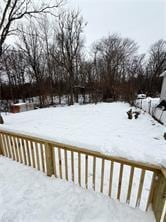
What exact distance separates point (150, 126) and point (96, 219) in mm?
4995

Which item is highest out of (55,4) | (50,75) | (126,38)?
(126,38)

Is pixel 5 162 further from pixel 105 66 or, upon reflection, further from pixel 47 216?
pixel 105 66

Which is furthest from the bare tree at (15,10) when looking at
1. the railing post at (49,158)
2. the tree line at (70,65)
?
the railing post at (49,158)

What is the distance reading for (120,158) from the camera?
1.75 metres

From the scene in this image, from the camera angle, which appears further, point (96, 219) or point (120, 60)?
point (120, 60)

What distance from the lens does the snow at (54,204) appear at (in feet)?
5.79

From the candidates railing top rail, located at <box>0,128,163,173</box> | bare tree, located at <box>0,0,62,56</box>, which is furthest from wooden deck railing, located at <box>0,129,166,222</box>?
bare tree, located at <box>0,0,62,56</box>

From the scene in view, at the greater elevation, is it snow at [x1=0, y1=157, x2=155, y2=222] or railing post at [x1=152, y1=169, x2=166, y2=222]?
railing post at [x1=152, y1=169, x2=166, y2=222]

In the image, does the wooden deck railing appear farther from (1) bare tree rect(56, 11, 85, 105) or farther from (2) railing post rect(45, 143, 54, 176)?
(1) bare tree rect(56, 11, 85, 105)

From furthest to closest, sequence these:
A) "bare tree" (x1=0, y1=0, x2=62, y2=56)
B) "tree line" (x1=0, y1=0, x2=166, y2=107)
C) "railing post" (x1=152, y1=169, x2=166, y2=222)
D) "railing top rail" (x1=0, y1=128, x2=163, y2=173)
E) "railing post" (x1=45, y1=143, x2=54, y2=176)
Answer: "tree line" (x1=0, y1=0, x2=166, y2=107) < "bare tree" (x1=0, y1=0, x2=62, y2=56) < "railing post" (x1=45, y1=143, x2=54, y2=176) < "railing top rail" (x1=0, y1=128, x2=163, y2=173) < "railing post" (x1=152, y1=169, x2=166, y2=222)

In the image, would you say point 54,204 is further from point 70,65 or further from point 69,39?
point 69,39

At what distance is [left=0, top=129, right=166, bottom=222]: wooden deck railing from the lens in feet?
5.19

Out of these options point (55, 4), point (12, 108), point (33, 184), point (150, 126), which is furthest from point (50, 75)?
point (33, 184)

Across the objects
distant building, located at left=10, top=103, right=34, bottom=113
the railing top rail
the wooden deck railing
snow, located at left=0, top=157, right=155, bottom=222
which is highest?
the railing top rail
